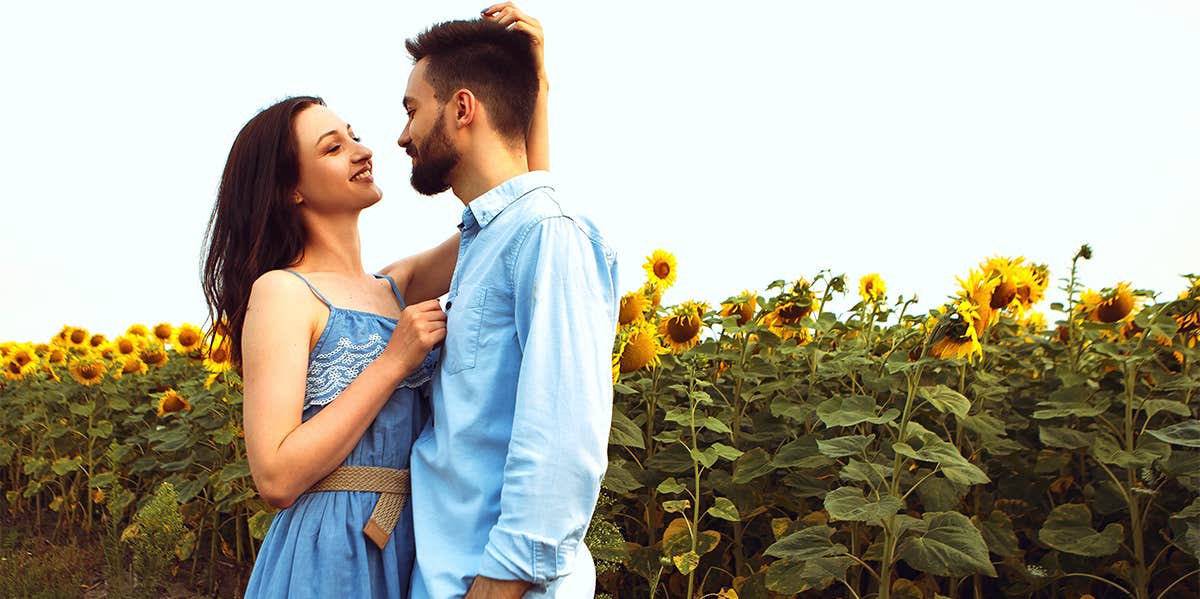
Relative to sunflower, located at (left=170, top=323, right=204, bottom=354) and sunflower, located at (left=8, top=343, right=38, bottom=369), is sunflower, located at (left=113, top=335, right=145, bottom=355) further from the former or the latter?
sunflower, located at (left=8, top=343, right=38, bottom=369)

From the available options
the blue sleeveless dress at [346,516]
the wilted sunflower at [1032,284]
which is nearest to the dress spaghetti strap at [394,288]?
the blue sleeveless dress at [346,516]

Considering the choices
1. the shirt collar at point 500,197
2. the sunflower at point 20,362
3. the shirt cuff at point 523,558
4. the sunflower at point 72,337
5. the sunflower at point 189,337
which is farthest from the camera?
the sunflower at point 72,337

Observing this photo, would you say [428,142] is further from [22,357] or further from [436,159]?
[22,357]

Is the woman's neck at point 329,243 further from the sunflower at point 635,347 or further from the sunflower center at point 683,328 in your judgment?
the sunflower center at point 683,328

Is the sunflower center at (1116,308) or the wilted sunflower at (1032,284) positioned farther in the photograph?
the sunflower center at (1116,308)

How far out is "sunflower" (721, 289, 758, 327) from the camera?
3.61 metres

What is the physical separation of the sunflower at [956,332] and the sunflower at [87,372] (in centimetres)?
504

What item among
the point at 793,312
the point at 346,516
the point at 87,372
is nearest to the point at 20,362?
the point at 87,372

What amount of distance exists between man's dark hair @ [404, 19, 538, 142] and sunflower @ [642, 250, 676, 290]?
8.45ft

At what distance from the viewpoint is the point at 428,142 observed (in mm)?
1891

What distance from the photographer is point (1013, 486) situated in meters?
3.39

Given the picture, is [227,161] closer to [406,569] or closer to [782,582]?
[406,569]

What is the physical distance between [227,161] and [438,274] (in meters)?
0.53

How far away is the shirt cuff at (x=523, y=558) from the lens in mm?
1564
